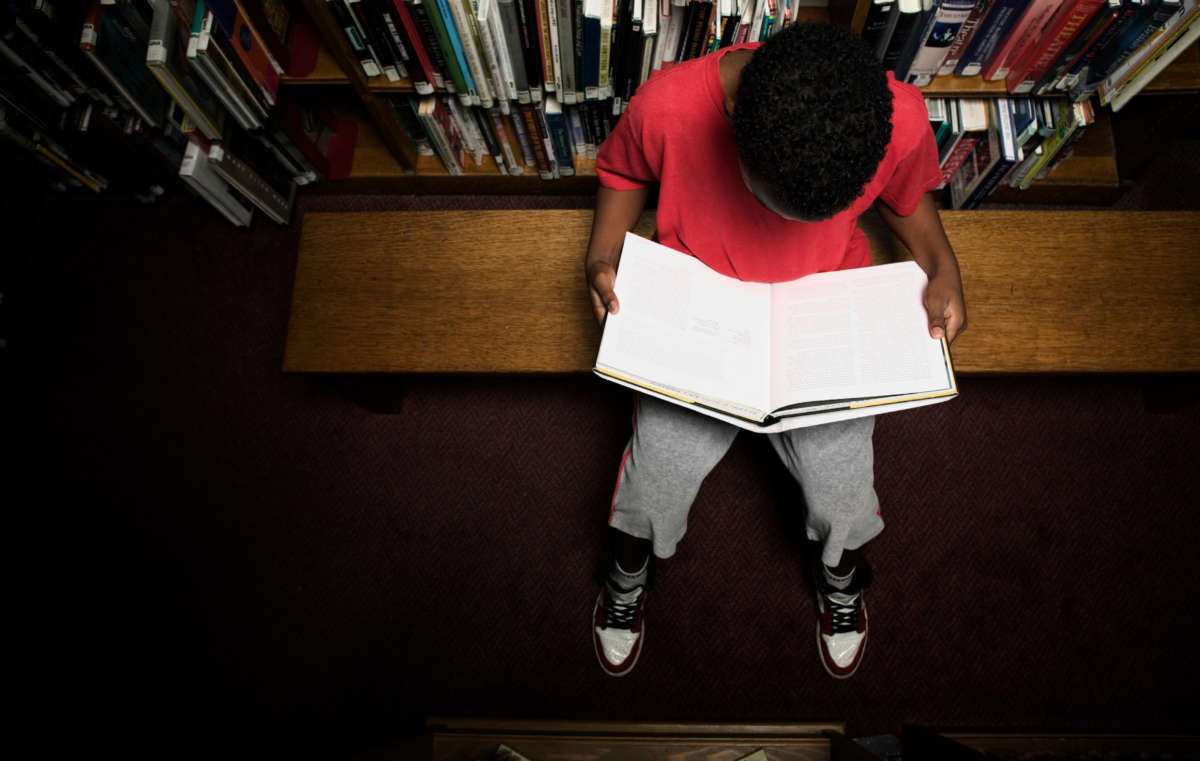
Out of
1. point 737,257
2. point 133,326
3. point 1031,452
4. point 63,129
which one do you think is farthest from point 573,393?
point 63,129

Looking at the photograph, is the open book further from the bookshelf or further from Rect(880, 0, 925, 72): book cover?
the bookshelf

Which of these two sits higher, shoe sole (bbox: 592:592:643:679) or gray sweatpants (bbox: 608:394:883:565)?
gray sweatpants (bbox: 608:394:883:565)

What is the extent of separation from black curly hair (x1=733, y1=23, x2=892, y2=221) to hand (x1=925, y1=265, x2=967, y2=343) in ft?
1.09

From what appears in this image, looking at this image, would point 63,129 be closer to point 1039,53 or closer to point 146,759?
point 146,759

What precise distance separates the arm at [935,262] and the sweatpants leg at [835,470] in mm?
231

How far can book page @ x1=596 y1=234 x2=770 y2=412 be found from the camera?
98cm

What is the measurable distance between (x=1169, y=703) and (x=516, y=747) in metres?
1.50

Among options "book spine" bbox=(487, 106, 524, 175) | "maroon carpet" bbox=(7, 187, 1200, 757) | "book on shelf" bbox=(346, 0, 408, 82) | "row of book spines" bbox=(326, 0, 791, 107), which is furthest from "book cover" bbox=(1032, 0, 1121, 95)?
"book on shelf" bbox=(346, 0, 408, 82)

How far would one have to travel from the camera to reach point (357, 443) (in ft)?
5.71

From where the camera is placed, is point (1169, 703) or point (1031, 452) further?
point (1031, 452)

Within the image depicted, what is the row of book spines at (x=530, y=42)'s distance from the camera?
1.24 meters

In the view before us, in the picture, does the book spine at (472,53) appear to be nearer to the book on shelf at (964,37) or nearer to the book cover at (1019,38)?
the book on shelf at (964,37)

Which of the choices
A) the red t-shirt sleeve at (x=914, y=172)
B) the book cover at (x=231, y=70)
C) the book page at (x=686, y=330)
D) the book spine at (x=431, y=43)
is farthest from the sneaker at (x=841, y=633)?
the book cover at (x=231, y=70)

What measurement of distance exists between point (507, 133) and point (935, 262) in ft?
3.67
